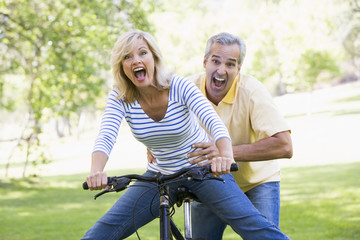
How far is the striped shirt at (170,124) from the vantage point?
11.3 feet

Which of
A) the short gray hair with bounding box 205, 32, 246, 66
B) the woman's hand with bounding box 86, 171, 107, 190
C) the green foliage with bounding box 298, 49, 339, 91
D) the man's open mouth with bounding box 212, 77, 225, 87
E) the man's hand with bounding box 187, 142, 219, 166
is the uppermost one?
the green foliage with bounding box 298, 49, 339, 91

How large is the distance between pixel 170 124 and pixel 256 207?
4.76 ft

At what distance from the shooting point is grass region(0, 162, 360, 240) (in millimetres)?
9398

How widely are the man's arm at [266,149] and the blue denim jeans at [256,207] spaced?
37 centimetres

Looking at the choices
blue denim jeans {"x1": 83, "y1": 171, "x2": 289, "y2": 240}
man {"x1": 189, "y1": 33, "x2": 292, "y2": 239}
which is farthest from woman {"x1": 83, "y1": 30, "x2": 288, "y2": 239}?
man {"x1": 189, "y1": 33, "x2": 292, "y2": 239}

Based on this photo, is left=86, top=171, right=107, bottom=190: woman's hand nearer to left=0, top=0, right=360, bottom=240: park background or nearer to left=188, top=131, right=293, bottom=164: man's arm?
left=188, top=131, right=293, bottom=164: man's arm

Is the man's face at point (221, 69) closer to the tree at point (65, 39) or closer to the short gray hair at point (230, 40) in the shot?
the short gray hair at point (230, 40)

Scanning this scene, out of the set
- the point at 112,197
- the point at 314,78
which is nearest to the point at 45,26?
the point at 112,197

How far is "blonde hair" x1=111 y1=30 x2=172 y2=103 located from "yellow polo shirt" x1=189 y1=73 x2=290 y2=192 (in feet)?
3.54

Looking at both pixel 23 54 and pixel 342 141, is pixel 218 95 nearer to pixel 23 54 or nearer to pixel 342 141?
pixel 23 54

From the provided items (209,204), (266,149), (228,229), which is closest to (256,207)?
(266,149)

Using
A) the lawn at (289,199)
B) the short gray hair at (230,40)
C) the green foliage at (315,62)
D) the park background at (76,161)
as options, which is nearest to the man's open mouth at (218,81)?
the short gray hair at (230,40)

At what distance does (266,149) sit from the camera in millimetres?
4328

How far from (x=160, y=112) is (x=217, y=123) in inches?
16.8
